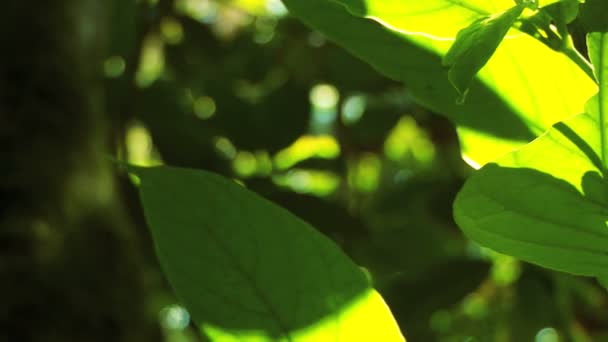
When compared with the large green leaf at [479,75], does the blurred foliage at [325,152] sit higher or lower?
lower

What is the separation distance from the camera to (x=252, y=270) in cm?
53

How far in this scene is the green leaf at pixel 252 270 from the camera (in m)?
0.52

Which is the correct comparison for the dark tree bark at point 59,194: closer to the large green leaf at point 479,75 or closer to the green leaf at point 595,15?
the large green leaf at point 479,75

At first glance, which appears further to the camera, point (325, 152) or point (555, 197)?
point (325, 152)

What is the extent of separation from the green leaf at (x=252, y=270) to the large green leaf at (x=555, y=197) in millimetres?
79

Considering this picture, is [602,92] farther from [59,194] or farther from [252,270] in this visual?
[59,194]

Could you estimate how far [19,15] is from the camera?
1491 mm

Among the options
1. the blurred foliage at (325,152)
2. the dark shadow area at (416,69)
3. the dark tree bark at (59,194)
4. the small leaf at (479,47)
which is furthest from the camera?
the blurred foliage at (325,152)

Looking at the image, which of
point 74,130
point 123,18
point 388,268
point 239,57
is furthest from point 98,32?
point 388,268

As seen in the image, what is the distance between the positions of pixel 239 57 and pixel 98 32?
17.7 inches

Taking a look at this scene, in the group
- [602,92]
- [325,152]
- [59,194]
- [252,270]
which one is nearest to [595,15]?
[602,92]

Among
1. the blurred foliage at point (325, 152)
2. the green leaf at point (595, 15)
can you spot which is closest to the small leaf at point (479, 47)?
the green leaf at point (595, 15)

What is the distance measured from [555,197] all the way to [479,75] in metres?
0.11

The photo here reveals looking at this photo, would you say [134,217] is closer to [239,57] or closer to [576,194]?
[239,57]
